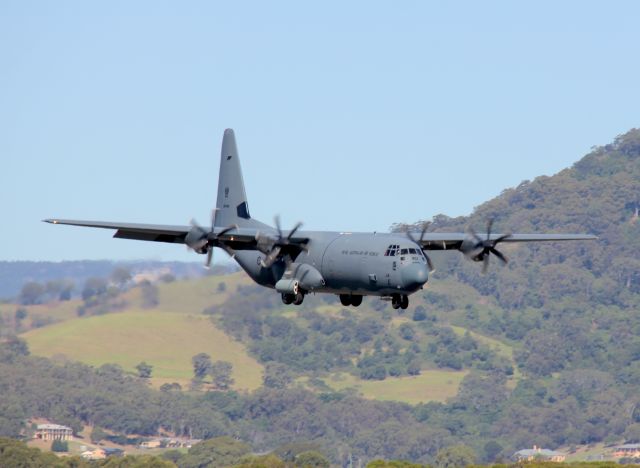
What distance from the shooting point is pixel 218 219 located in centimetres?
7206

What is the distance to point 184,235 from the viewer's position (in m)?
62.7

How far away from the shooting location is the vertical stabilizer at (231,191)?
234 ft

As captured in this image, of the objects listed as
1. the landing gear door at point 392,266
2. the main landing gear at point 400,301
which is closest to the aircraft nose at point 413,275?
the landing gear door at point 392,266

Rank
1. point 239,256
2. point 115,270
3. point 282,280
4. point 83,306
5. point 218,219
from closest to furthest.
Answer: point 282,280
point 239,256
point 218,219
point 115,270
point 83,306

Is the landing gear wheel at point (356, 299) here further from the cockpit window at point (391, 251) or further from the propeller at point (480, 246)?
the cockpit window at point (391, 251)

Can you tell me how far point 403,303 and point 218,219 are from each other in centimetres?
1490

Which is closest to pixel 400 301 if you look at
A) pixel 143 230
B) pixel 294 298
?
pixel 294 298

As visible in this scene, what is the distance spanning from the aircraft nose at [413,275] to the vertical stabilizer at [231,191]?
14.5 m

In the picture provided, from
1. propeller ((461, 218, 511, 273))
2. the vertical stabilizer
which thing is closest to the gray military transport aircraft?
propeller ((461, 218, 511, 273))

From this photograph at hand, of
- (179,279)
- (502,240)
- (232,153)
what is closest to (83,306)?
(179,279)

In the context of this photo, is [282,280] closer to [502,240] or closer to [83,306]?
[502,240]

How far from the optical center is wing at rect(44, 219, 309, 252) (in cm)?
6150

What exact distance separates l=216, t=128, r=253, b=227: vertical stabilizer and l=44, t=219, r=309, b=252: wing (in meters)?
7.03

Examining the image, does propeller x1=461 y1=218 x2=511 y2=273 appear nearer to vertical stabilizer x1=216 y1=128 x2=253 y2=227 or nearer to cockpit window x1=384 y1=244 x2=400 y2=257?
cockpit window x1=384 y1=244 x2=400 y2=257
